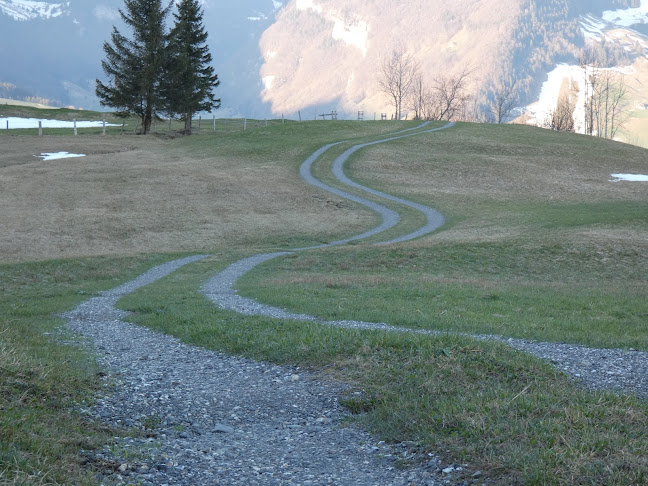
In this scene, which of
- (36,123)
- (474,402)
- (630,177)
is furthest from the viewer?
(36,123)

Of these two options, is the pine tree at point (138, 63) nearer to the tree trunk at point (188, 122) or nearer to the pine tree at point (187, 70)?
the pine tree at point (187, 70)

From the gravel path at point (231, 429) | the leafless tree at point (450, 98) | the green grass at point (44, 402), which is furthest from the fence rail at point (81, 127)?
the gravel path at point (231, 429)

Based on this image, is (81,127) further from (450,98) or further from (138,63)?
(450,98)

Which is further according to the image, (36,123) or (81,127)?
(36,123)

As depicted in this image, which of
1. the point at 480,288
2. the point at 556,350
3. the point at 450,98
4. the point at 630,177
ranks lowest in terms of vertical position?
the point at 480,288

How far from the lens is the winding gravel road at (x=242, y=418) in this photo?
623cm

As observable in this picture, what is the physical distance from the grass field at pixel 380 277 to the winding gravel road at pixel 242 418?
0.43 meters

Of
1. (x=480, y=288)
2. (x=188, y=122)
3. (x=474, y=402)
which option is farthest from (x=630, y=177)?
(x=474, y=402)

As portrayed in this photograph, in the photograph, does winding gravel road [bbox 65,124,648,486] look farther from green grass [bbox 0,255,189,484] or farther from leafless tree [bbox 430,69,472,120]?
leafless tree [bbox 430,69,472,120]

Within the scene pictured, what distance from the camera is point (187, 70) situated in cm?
7812

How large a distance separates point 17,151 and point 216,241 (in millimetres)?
36801

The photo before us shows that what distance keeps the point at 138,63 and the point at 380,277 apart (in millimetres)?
62390

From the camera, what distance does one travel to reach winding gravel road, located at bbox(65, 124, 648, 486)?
6.23 meters

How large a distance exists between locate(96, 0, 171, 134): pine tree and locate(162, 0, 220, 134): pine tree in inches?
50.4
